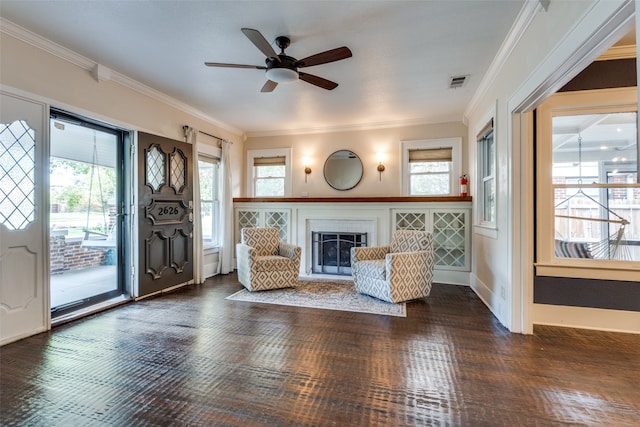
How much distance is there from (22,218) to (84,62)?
162cm

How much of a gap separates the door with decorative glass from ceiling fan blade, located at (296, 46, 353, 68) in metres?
2.36

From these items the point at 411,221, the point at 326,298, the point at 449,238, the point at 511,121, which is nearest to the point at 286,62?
the point at 511,121

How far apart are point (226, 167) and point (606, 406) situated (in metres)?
5.13

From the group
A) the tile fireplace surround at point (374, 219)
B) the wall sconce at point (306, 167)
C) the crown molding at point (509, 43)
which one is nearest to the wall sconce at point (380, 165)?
the tile fireplace surround at point (374, 219)

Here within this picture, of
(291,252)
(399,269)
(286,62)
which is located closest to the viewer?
(286,62)

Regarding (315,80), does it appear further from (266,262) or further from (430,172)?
(430,172)

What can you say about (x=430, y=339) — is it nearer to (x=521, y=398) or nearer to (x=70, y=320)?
(x=521, y=398)

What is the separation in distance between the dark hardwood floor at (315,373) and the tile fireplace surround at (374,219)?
1.64 metres

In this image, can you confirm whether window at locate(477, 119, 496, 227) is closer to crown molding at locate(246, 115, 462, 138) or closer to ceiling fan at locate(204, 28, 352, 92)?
crown molding at locate(246, 115, 462, 138)

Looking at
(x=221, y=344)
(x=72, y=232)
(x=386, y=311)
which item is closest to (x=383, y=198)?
(x=386, y=311)

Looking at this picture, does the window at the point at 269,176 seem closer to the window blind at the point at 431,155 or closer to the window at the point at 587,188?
the window blind at the point at 431,155

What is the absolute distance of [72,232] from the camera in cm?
324

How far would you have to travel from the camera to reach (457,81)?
3.45 metres

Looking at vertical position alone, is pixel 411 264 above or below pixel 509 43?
below
